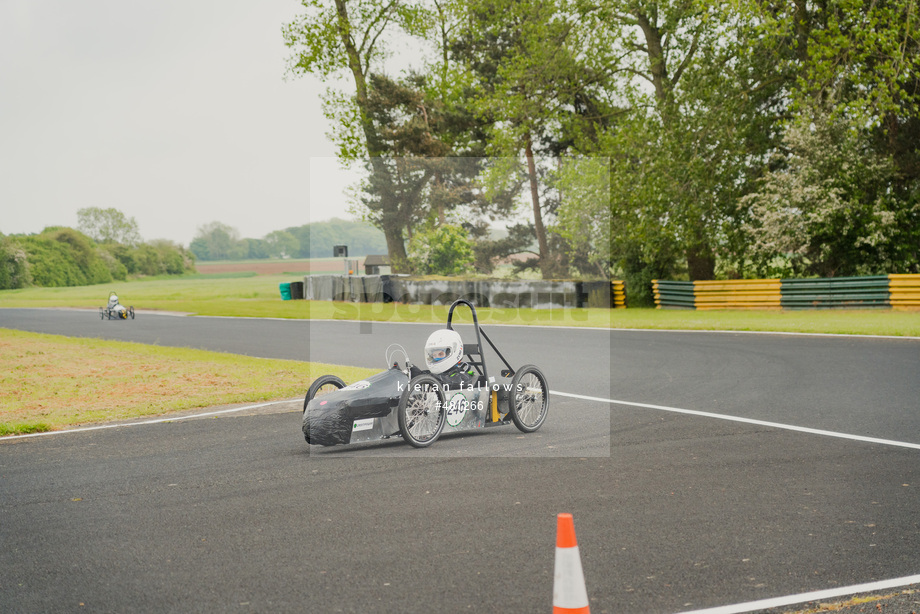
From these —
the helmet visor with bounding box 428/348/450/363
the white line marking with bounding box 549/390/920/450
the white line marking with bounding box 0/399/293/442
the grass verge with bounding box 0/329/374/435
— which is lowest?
the white line marking with bounding box 549/390/920/450

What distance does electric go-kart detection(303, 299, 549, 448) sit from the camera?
24.4 ft

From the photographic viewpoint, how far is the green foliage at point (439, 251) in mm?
39312

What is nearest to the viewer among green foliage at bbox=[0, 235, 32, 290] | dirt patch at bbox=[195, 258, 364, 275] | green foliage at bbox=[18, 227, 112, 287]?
dirt patch at bbox=[195, 258, 364, 275]

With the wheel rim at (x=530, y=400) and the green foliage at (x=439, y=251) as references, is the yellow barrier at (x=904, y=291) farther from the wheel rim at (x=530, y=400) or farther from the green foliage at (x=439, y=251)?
the wheel rim at (x=530, y=400)

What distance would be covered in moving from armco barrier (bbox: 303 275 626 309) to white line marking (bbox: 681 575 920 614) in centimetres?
2797

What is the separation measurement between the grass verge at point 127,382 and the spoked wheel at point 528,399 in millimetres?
4493

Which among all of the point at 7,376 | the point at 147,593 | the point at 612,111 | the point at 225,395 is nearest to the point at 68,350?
the point at 7,376

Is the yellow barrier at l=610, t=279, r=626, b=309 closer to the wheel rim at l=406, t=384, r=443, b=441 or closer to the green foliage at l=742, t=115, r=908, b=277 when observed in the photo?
the green foliage at l=742, t=115, r=908, b=277

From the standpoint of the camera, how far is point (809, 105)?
28125 mm

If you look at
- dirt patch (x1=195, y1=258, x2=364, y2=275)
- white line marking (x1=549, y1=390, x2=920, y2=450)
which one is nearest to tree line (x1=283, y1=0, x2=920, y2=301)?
dirt patch (x1=195, y1=258, x2=364, y2=275)

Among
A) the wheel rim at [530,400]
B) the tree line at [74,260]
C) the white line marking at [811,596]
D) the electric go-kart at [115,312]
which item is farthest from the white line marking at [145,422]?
the tree line at [74,260]

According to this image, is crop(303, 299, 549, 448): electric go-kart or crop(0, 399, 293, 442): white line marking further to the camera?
crop(0, 399, 293, 442): white line marking

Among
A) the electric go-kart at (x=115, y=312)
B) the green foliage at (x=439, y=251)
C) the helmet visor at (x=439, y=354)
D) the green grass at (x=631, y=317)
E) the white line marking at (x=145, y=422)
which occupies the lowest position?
the white line marking at (x=145, y=422)

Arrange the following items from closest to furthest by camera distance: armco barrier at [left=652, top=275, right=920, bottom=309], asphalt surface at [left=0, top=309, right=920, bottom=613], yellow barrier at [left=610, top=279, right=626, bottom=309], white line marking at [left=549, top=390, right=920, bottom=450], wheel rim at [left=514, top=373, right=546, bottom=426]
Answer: asphalt surface at [left=0, top=309, right=920, bottom=613], white line marking at [left=549, top=390, right=920, bottom=450], wheel rim at [left=514, top=373, right=546, bottom=426], armco barrier at [left=652, top=275, right=920, bottom=309], yellow barrier at [left=610, top=279, right=626, bottom=309]
